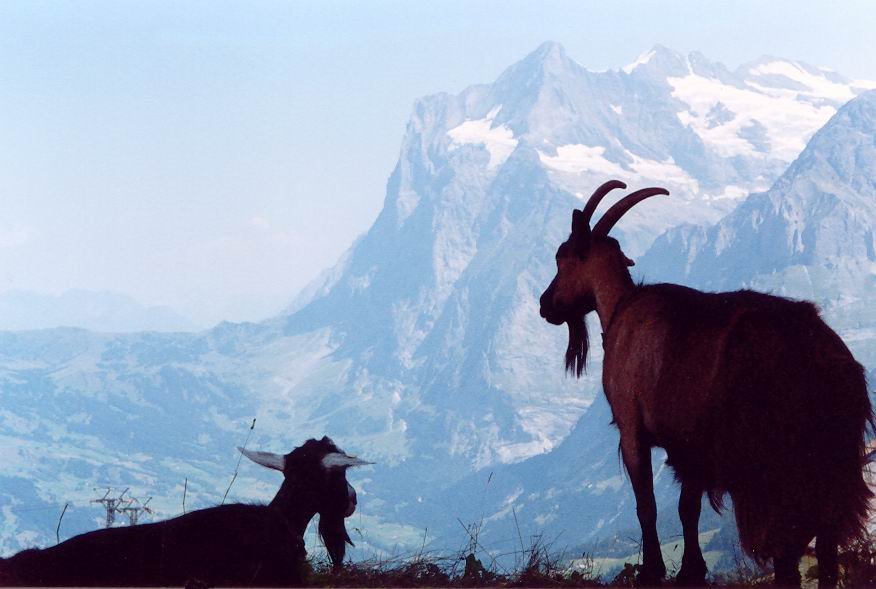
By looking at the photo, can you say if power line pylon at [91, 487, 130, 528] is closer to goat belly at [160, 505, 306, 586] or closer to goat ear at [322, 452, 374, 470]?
goat belly at [160, 505, 306, 586]

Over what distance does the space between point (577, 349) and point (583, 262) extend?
1.05 m

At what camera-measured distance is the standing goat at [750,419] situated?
6.97 metres

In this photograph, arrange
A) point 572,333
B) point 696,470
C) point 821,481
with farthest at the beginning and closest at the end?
point 572,333 < point 696,470 < point 821,481

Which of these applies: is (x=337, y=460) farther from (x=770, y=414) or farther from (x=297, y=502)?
(x=770, y=414)

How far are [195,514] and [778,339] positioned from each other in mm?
4291

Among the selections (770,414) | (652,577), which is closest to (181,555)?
(652,577)

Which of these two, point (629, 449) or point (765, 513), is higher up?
point (629, 449)

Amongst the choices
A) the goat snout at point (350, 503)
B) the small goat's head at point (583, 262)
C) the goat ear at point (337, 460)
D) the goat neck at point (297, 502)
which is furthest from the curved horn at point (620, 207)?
the goat neck at point (297, 502)

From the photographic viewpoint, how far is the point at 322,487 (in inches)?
393

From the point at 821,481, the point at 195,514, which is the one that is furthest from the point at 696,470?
the point at 195,514

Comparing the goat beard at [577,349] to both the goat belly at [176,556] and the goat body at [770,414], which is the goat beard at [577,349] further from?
the goat belly at [176,556]

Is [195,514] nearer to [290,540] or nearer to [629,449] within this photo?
[290,540]

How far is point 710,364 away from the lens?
738 centimetres

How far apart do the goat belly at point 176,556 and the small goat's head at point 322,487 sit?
52.3 inches
